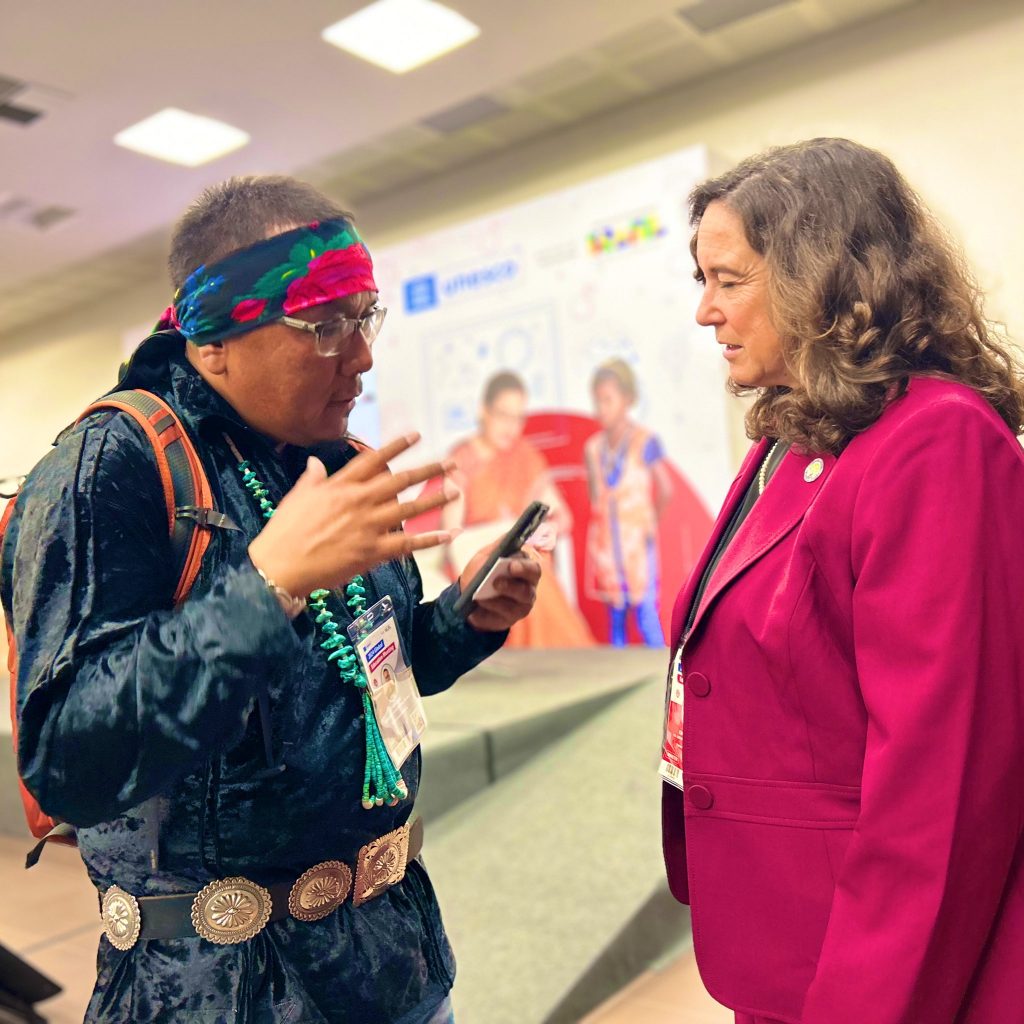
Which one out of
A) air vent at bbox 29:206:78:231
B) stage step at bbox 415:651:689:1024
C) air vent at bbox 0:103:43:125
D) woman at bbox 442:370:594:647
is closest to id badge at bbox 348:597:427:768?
stage step at bbox 415:651:689:1024

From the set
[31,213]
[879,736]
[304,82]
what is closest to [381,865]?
[879,736]

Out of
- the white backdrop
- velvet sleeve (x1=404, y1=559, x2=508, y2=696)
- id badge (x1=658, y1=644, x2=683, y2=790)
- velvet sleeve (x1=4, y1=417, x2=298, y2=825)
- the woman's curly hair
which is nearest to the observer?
velvet sleeve (x1=4, y1=417, x2=298, y2=825)

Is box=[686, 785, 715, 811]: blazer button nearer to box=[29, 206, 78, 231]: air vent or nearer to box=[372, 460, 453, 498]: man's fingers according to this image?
box=[372, 460, 453, 498]: man's fingers

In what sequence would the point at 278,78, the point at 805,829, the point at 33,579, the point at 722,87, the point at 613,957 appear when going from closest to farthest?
the point at 33,579 < the point at 805,829 < the point at 613,957 < the point at 278,78 < the point at 722,87

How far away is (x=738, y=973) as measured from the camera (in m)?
1.17

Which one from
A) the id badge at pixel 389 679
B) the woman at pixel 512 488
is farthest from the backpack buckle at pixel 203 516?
the woman at pixel 512 488

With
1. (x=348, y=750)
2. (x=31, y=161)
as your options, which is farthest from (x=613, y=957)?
(x=31, y=161)

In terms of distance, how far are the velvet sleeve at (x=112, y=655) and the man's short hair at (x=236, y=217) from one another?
29 centimetres

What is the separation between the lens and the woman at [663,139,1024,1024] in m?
0.98

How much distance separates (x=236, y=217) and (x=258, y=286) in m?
0.09

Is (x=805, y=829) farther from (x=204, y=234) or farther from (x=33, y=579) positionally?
(x=204, y=234)

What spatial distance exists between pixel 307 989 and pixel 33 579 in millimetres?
543

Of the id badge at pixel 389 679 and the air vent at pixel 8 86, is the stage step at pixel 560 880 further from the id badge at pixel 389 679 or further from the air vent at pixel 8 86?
the air vent at pixel 8 86

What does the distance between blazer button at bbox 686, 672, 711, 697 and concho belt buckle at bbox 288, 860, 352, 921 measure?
1.49 ft
